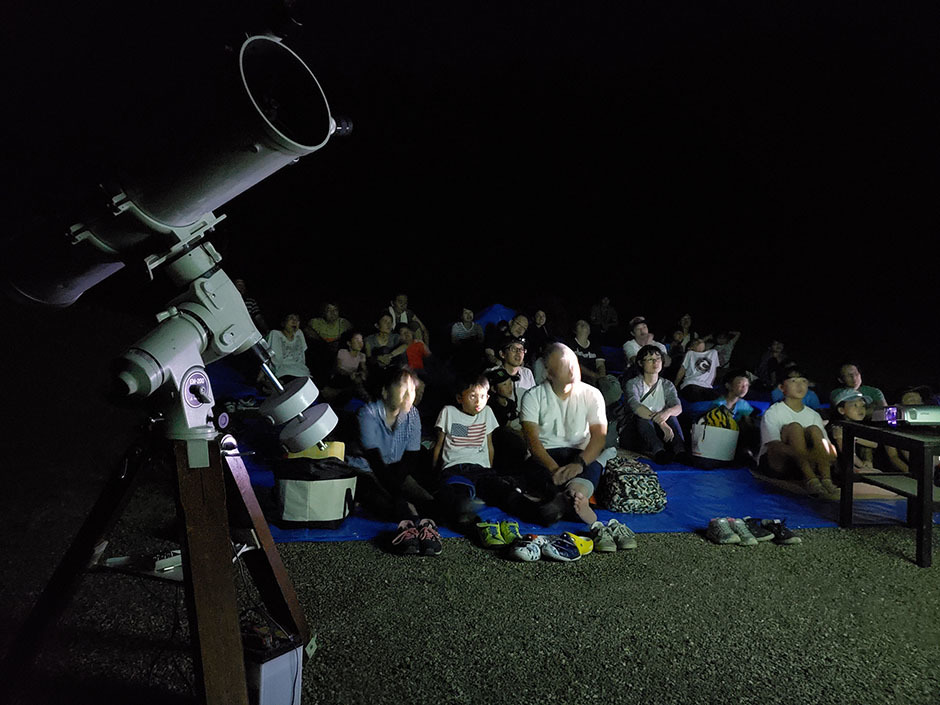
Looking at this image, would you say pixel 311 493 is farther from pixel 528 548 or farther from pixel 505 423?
pixel 505 423

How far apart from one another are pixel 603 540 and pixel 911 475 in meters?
2.47

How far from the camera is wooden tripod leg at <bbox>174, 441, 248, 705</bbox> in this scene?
1904mm

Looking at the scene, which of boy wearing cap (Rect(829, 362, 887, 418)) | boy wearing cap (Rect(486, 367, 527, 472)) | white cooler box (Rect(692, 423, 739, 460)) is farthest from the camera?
boy wearing cap (Rect(829, 362, 887, 418))

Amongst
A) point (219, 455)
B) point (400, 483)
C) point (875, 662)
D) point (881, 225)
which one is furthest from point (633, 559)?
point (881, 225)

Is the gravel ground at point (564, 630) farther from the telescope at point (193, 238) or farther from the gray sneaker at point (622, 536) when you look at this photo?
the telescope at point (193, 238)

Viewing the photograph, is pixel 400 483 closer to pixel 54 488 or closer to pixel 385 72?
pixel 54 488

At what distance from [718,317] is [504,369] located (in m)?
15.0

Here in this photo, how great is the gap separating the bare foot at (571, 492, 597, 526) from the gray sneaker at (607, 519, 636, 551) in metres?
0.30

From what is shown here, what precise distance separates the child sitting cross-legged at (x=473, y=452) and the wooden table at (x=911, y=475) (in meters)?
2.37

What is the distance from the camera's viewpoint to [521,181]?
21.6 meters

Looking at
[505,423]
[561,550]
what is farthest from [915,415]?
[505,423]

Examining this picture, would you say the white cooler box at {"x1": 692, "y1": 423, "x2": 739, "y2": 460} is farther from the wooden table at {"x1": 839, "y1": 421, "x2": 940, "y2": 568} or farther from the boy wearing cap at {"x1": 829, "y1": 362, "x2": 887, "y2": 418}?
the wooden table at {"x1": 839, "y1": 421, "x2": 940, "y2": 568}

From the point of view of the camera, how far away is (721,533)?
14.6 ft

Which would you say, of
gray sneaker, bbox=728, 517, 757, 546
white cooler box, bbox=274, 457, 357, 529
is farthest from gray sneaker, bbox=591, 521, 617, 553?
white cooler box, bbox=274, 457, 357, 529
